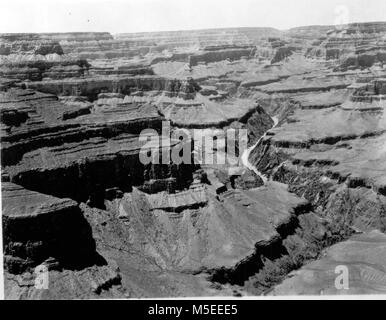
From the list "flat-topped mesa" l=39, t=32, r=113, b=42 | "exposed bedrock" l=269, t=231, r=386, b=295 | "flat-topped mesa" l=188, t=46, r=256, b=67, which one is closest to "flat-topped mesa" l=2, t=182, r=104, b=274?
"exposed bedrock" l=269, t=231, r=386, b=295

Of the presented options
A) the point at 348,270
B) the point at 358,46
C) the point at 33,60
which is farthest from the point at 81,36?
the point at 348,270

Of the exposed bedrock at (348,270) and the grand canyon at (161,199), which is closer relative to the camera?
the grand canyon at (161,199)

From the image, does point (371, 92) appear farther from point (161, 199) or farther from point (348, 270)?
point (348, 270)

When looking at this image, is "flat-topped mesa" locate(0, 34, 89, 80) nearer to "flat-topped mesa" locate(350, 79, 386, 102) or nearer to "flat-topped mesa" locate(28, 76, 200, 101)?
"flat-topped mesa" locate(28, 76, 200, 101)

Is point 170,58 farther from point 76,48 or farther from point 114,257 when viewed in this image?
point 114,257

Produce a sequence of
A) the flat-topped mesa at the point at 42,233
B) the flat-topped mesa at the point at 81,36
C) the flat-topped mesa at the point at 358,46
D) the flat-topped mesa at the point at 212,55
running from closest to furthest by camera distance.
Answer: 1. the flat-topped mesa at the point at 42,233
2. the flat-topped mesa at the point at 81,36
3. the flat-topped mesa at the point at 358,46
4. the flat-topped mesa at the point at 212,55

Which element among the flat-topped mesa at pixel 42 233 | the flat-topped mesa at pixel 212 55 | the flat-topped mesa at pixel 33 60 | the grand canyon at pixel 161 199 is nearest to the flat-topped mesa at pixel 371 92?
the grand canyon at pixel 161 199

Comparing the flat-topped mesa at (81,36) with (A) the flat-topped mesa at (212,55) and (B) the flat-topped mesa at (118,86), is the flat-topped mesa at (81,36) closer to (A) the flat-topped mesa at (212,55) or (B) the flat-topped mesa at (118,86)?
(A) the flat-topped mesa at (212,55)
